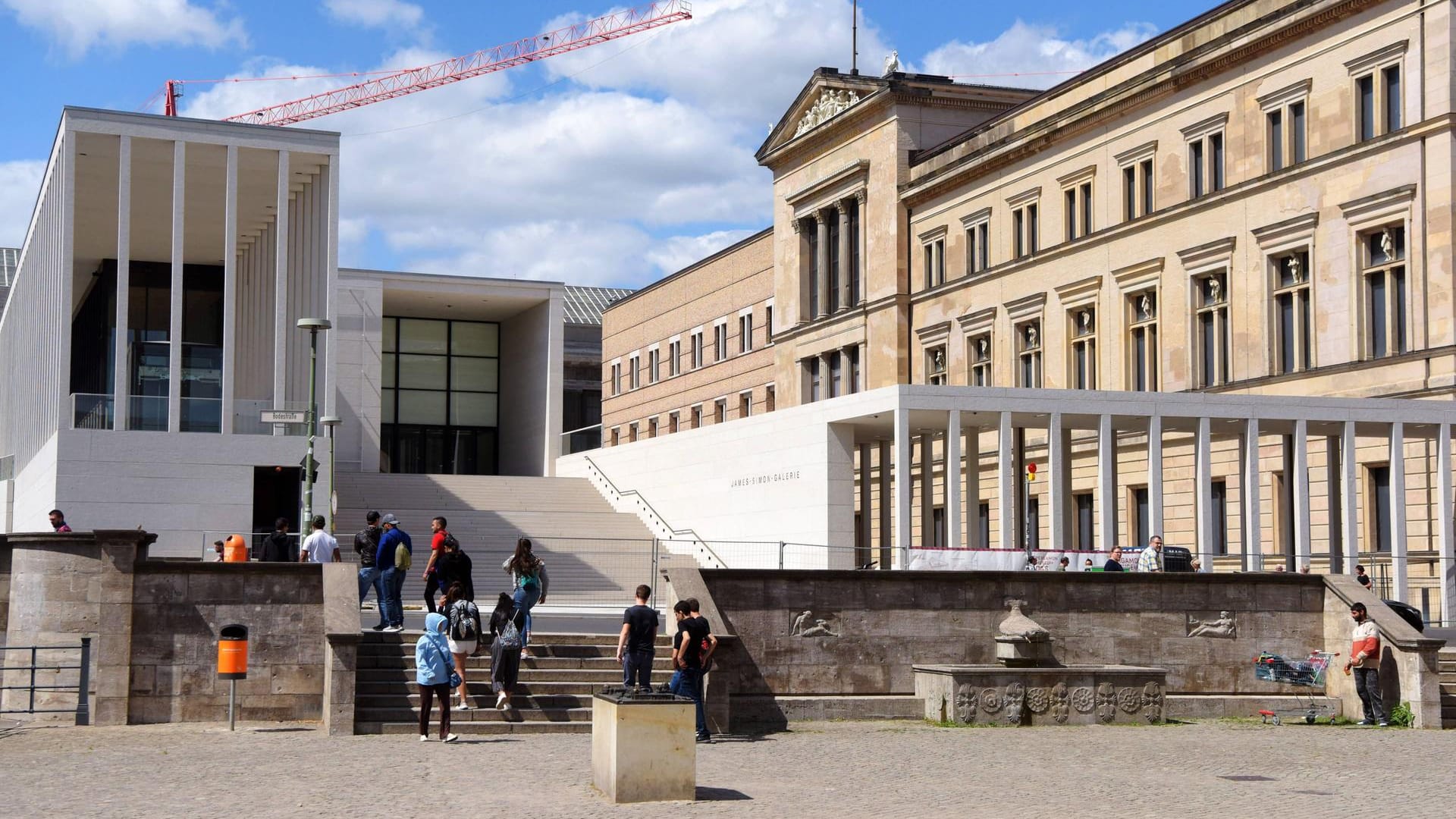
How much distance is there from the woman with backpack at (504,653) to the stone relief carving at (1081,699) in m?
7.66

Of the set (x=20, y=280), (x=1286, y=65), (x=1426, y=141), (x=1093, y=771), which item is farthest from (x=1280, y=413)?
(x=20, y=280)

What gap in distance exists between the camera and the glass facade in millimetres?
76625

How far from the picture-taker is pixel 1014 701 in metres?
24.2

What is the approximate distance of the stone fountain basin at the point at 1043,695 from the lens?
24.1 m

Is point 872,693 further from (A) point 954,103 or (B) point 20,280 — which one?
(B) point 20,280

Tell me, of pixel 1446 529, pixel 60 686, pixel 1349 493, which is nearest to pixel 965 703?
pixel 60 686

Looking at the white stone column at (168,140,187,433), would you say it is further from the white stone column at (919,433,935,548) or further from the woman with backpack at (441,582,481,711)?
the woman with backpack at (441,582,481,711)

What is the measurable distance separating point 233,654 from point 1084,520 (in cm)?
3530

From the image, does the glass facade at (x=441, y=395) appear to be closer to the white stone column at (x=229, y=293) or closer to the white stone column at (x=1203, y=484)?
the white stone column at (x=229, y=293)

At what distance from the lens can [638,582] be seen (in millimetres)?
31547

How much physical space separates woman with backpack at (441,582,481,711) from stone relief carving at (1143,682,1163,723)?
30.7 ft

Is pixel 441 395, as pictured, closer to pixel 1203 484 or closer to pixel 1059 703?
pixel 1203 484

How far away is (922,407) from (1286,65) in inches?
592

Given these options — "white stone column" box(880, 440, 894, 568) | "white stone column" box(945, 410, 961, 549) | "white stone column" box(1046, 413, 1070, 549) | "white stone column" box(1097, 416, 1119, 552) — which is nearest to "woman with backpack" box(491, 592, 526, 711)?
"white stone column" box(945, 410, 961, 549)
